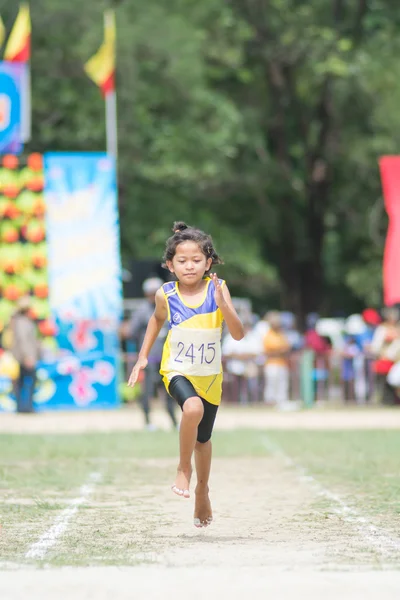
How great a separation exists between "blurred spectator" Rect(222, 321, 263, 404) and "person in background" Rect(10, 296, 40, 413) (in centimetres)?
404

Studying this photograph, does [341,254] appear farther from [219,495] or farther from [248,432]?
[219,495]

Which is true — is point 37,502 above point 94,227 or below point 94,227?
below

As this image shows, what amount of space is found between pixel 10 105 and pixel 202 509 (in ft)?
62.6

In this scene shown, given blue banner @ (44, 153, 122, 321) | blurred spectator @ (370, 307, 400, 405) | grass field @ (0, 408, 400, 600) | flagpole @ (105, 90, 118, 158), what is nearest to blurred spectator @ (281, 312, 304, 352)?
blurred spectator @ (370, 307, 400, 405)

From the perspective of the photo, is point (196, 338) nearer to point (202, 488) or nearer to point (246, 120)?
point (202, 488)

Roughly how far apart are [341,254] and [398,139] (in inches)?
266

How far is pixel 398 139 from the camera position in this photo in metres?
37.0

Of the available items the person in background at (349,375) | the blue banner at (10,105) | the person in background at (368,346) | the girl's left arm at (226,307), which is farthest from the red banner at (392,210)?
the girl's left arm at (226,307)

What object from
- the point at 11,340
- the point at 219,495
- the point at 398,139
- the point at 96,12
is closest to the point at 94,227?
the point at 11,340

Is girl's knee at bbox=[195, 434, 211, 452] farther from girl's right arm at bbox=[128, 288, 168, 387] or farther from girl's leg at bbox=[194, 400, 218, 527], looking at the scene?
girl's right arm at bbox=[128, 288, 168, 387]

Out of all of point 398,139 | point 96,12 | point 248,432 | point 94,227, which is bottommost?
point 248,432

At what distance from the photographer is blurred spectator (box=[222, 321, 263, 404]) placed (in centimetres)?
2738

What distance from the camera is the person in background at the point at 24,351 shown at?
24.9 meters

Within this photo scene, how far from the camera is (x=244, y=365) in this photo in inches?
1079
